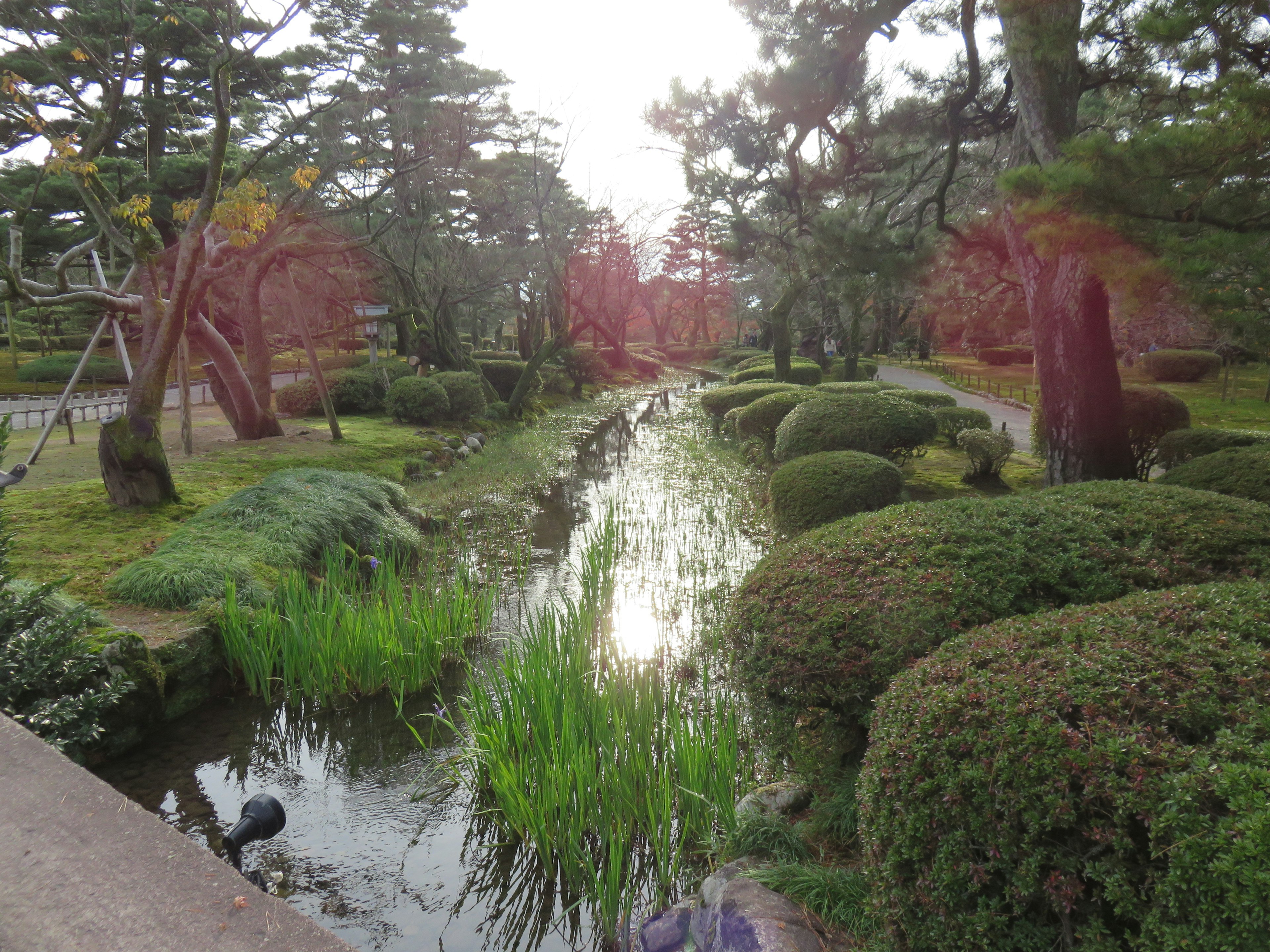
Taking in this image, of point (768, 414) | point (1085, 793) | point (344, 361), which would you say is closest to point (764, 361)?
point (768, 414)

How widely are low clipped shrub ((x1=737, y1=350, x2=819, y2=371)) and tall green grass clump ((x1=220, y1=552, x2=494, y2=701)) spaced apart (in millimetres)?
19036

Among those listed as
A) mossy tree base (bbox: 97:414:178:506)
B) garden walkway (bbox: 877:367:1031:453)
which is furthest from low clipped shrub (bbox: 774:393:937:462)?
mossy tree base (bbox: 97:414:178:506)

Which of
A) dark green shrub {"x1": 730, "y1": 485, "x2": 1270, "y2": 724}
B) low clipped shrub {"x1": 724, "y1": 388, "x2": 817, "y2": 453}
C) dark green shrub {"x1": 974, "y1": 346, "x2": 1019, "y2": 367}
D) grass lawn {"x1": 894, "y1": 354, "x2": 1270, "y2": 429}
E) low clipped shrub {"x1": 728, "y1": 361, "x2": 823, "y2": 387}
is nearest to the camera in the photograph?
dark green shrub {"x1": 730, "y1": 485, "x2": 1270, "y2": 724}

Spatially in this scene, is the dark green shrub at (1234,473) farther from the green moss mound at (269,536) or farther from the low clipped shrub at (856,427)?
the green moss mound at (269,536)

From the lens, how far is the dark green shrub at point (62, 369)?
20.5 m

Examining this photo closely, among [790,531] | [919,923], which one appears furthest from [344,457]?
[919,923]

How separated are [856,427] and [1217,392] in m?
16.9

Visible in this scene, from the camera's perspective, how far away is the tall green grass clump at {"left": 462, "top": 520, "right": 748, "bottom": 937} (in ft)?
9.66

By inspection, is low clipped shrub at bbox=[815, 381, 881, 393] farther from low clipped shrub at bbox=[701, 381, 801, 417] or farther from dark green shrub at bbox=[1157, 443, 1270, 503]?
dark green shrub at bbox=[1157, 443, 1270, 503]

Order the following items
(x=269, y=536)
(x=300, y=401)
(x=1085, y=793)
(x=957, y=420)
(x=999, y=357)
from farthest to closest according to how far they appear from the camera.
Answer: (x=999, y=357) < (x=300, y=401) < (x=957, y=420) < (x=269, y=536) < (x=1085, y=793)

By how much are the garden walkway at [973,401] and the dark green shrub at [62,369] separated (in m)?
24.4

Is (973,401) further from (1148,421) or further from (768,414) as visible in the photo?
(1148,421)

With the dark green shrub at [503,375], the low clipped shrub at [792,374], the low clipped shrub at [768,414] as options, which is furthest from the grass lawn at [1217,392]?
the dark green shrub at [503,375]

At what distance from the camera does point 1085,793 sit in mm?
1582
